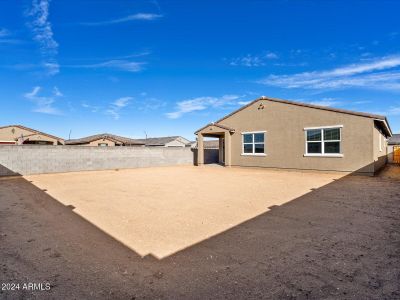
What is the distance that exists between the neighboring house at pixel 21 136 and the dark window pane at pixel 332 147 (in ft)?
127

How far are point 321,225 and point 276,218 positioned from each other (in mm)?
1003

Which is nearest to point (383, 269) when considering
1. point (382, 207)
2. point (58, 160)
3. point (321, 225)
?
point (321, 225)

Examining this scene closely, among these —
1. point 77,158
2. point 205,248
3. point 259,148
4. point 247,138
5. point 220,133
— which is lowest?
point 205,248

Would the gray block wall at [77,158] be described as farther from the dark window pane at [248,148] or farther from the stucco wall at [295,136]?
the dark window pane at [248,148]

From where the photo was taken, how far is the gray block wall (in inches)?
623

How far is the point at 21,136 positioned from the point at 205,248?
1618 inches

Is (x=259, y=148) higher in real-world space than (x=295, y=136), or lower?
lower

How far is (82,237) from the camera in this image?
15.7 ft

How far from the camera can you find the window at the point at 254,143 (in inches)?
732

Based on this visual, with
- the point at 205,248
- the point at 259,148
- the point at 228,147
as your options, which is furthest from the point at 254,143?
the point at 205,248

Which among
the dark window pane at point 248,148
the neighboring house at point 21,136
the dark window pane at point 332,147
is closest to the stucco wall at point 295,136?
the dark window pane at point 332,147

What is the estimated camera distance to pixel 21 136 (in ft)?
116

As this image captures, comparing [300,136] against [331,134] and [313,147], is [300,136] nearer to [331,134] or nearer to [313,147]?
[313,147]

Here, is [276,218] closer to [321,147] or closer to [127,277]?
[127,277]
